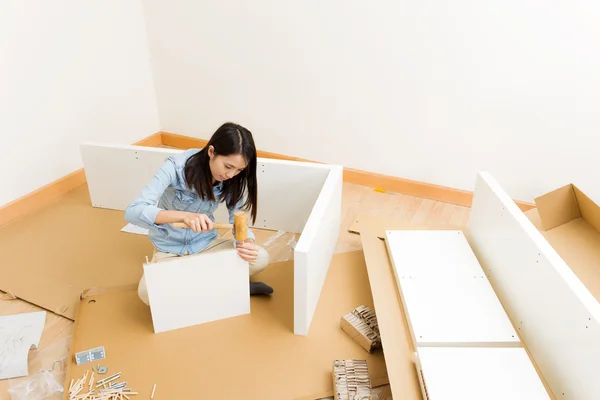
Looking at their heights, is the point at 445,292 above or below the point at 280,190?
below

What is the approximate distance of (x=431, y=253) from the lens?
187cm

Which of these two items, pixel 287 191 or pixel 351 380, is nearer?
pixel 351 380

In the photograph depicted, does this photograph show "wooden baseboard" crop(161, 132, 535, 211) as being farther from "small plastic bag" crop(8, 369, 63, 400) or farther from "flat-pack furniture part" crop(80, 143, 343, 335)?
"small plastic bag" crop(8, 369, 63, 400)

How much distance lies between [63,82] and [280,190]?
140 cm

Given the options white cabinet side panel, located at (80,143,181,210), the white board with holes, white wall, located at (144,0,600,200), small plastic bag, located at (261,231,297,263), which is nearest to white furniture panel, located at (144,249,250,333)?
small plastic bag, located at (261,231,297,263)

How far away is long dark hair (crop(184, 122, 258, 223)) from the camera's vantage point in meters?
1.53

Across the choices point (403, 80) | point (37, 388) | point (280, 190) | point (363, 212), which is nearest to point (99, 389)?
point (37, 388)

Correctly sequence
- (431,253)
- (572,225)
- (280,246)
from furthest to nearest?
(280,246) → (572,225) → (431,253)

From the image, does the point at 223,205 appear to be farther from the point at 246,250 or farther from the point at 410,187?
the point at 410,187

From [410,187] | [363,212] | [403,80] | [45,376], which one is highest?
[403,80]

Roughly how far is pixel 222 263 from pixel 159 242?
30 centimetres

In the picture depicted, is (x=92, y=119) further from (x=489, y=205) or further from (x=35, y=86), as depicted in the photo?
(x=489, y=205)

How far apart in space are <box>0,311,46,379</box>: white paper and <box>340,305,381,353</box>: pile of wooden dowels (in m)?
1.11

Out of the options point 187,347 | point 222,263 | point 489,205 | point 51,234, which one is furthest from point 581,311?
point 51,234
